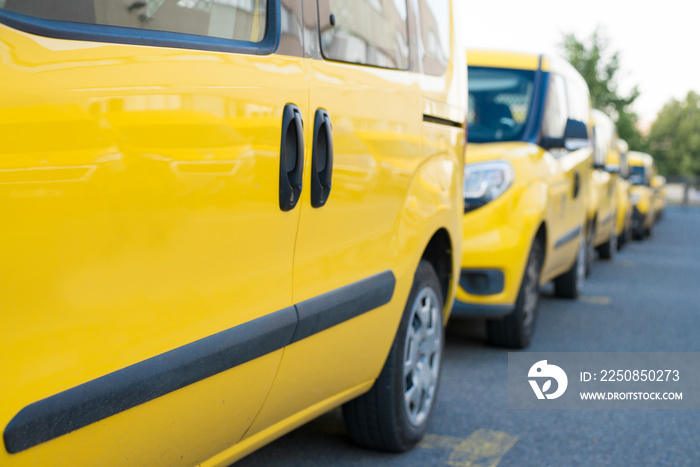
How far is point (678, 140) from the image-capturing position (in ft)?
260

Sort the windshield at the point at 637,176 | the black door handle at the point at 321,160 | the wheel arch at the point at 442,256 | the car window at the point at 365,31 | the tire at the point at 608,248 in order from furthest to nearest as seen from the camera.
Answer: the windshield at the point at 637,176 → the tire at the point at 608,248 → the wheel arch at the point at 442,256 → the car window at the point at 365,31 → the black door handle at the point at 321,160

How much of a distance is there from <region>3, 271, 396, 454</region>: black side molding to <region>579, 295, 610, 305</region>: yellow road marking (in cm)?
557

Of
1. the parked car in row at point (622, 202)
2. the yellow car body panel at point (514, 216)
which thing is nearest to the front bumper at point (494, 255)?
the yellow car body panel at point (514, 216)

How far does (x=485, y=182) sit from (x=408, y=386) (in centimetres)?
213

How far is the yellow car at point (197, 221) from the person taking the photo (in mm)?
1579

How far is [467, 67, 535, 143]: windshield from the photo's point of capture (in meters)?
6.09

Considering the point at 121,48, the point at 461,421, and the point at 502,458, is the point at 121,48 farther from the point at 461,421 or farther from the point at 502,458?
the point at 461,421

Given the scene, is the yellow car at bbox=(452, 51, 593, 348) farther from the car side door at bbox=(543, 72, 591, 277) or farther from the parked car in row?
the parked car in row

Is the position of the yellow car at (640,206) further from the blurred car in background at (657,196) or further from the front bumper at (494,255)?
the front bumper at (494,255)

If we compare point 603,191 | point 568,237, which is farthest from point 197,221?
point 603,191

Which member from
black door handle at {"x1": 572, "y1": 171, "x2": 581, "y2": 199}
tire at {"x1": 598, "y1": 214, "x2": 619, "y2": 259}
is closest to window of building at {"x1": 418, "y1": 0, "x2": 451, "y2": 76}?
black door handle at {"x1": 572, "y1": 171, "x2": 581, "y2": 199}

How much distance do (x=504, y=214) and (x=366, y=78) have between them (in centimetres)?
263

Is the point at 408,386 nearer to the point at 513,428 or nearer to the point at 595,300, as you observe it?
the point at 513,428

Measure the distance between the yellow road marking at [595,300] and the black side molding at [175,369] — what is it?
557cm
